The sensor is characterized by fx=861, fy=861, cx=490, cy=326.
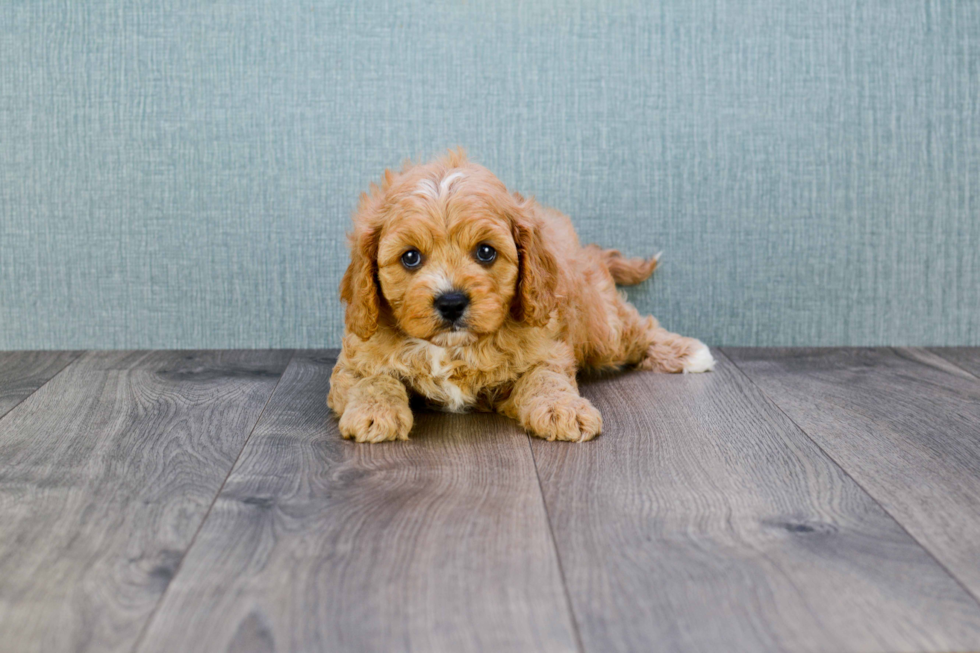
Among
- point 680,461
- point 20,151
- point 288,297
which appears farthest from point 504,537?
point 20,151

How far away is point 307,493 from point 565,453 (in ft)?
2.26

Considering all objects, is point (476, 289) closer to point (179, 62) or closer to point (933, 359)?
point (179, 62)

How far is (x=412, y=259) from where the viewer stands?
7.84 ft

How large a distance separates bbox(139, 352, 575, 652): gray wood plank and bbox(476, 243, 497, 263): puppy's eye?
0.51m

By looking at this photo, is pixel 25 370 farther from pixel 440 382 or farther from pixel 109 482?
pixel 440 382

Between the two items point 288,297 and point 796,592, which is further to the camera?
point 288,297

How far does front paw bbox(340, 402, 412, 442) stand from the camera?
2.36 meters

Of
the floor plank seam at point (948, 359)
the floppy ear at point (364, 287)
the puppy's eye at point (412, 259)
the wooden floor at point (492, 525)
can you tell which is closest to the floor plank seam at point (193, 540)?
the wooden floor at point (492, 525)

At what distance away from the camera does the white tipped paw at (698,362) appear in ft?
10.4

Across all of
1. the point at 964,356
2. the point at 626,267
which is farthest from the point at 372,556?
the point at 964,356

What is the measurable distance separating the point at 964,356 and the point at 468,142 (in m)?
2.15

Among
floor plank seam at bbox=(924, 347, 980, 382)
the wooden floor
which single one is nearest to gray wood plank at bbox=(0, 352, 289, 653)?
the wooden floor

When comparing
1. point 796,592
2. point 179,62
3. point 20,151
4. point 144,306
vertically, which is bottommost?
point 796,592

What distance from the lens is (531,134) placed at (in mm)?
3375
